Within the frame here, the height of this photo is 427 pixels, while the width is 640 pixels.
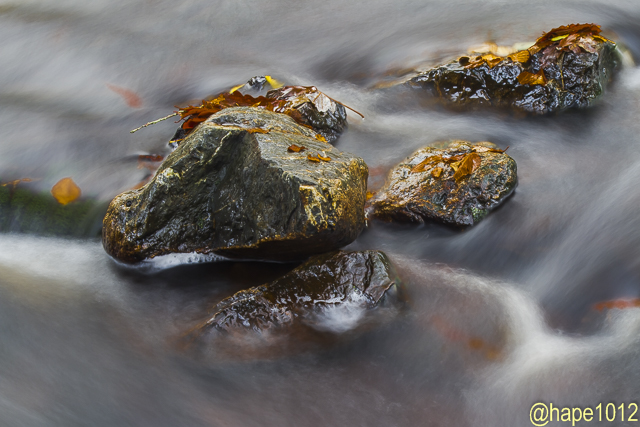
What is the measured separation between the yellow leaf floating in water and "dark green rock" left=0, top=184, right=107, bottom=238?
0.05 meters

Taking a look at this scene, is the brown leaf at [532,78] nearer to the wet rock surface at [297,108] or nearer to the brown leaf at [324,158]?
the wet rock surface at [297,108]

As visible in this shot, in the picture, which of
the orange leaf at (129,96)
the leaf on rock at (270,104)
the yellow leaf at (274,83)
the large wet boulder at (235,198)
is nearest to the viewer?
the large wet boulder at (235,198)

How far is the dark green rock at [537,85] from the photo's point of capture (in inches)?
221

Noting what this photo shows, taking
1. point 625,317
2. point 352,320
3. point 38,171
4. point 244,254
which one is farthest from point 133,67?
point 625,317

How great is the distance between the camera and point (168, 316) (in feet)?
12.6

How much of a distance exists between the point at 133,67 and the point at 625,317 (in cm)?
687

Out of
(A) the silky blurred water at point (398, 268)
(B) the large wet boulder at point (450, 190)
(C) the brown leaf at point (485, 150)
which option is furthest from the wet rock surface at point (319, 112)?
(C) the brown leaf at point (485, 150)

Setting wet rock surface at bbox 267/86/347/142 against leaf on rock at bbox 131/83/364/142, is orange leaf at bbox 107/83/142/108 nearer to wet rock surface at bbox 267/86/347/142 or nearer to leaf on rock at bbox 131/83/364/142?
leaf on rock at bbox 131/83/364/142

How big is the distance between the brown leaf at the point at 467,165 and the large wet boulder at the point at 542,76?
4.90 ft

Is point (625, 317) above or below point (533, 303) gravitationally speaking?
above

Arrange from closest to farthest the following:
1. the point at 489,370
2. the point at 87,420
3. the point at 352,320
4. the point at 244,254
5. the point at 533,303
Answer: the point at 87,420 → the point at 489,370 → the point at 352,320 → the point at 533,303 → the point at 244,254

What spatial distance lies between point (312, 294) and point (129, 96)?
471 centimetres

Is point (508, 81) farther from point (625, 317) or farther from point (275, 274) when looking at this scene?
point (275, 274)

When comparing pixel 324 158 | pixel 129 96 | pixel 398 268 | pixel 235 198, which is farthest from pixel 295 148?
pixel 129 96
